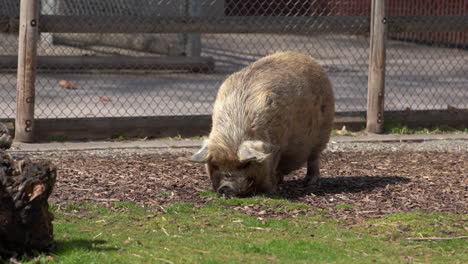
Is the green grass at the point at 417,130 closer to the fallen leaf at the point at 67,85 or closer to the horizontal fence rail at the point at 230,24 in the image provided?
the horizontal fence rail at the point at 230,24

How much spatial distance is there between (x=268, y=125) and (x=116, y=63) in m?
7.44

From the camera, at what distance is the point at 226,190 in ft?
21.3

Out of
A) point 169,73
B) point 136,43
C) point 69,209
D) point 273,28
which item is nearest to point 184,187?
point 69,209

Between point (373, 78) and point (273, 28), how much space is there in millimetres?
1356

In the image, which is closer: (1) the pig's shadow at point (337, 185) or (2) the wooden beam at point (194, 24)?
(1) the pig's shadow at point (337, 185)

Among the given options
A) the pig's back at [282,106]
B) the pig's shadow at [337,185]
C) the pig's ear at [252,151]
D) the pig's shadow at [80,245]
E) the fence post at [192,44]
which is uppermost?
the fence post at [192,44]

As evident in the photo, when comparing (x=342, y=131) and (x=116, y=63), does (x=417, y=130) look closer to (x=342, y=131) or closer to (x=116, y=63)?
(x=342, y=131)

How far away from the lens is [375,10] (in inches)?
376

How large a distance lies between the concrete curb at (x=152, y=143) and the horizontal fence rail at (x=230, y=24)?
50.3 inches

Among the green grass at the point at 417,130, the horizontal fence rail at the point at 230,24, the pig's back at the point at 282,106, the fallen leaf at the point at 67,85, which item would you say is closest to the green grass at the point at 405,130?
the green grass at the point at 417,130

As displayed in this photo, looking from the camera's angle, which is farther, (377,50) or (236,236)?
(377,50)

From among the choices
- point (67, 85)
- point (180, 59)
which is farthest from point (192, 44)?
point (67, 85)

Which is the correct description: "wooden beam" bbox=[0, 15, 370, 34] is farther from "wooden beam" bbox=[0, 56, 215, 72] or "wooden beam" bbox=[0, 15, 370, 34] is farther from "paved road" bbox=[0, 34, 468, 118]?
"wooden beam" bbox=[0, 56, 215, 72]

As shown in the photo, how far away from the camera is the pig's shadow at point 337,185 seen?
23.0 feet
